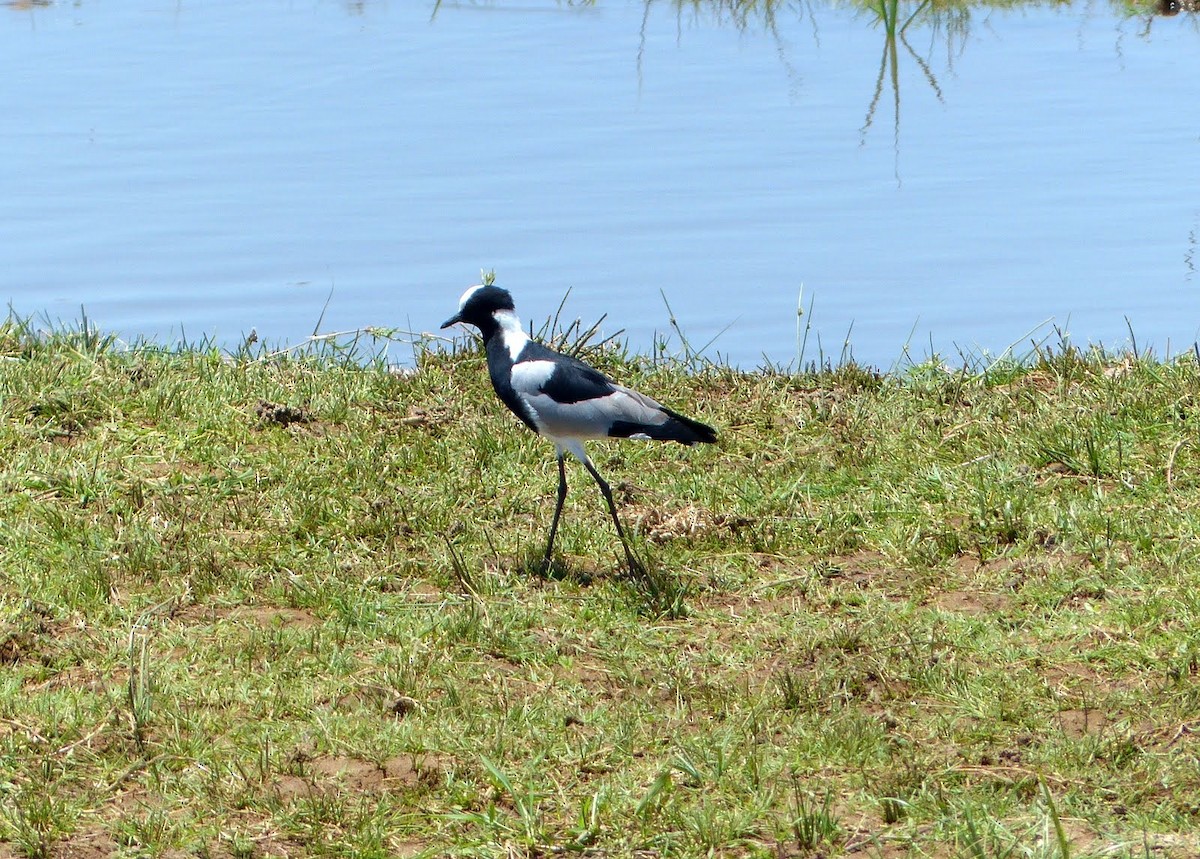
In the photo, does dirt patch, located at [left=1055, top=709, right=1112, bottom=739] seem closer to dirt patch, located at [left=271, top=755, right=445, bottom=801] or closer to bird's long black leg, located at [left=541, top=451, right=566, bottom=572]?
dirt patch, located at [left=271, top=755, right=445, bottom=801]

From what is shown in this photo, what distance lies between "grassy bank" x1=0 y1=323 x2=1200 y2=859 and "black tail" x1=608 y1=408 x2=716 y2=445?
1.14 feet

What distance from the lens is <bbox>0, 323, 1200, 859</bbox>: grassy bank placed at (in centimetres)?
418

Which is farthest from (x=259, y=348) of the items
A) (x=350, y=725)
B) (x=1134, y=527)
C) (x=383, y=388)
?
(x=1134, y=527)

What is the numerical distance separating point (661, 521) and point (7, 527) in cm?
230

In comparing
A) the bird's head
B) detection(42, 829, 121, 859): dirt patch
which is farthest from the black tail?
detection(42, 829, 121, 859): dirt patch

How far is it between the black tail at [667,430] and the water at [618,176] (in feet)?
6.89

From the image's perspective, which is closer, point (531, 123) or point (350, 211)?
point (350, 211)

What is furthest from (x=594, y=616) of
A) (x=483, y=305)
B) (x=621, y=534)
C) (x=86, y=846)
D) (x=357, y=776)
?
(x=86, y=846)

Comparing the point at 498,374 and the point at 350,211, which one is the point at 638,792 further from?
the point at 350,211

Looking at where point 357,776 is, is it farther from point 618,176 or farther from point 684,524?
point 618,176

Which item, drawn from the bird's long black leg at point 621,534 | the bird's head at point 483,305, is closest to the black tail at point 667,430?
the bird's long black leg at point 621,534

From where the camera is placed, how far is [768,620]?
5.32 meters

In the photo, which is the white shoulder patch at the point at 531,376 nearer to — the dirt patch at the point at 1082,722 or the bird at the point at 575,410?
the bird at the point at 575,410

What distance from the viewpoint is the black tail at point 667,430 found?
580cm
